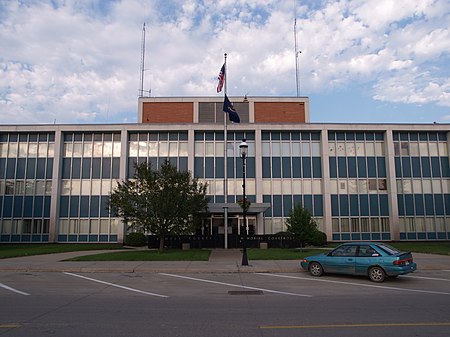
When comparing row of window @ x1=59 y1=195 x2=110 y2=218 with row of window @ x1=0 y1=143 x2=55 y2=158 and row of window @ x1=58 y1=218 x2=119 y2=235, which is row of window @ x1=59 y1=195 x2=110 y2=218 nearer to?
row of window @ x1=58 y1=218 x2=119 y2=235

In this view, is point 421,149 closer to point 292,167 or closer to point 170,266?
point 292,167

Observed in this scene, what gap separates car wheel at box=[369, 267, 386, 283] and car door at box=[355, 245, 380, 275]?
0.61 ft

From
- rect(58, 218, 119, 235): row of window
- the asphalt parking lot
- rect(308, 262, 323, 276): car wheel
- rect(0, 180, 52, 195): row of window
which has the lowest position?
the asphalt parking lot

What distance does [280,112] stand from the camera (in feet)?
130

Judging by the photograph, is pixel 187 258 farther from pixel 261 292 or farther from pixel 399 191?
pixel 399 191

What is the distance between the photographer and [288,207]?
3491cm

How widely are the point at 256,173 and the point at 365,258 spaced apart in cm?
2161

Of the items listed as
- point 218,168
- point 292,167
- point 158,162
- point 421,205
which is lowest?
point 421,205

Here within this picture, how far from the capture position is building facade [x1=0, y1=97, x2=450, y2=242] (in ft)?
114

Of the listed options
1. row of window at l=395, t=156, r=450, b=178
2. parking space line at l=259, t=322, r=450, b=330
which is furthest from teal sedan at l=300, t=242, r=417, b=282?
row of window at l=395, t=156, r=450, b=178

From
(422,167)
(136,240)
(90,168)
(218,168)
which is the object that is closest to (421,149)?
(422,167)

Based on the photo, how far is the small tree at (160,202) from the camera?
23.9m

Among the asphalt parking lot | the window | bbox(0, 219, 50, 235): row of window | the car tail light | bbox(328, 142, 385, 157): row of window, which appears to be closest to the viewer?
the asphalt parking lot

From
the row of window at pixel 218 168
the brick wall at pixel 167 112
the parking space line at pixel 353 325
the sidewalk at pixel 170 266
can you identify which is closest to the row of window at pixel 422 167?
the row of window at pixel 218 168
